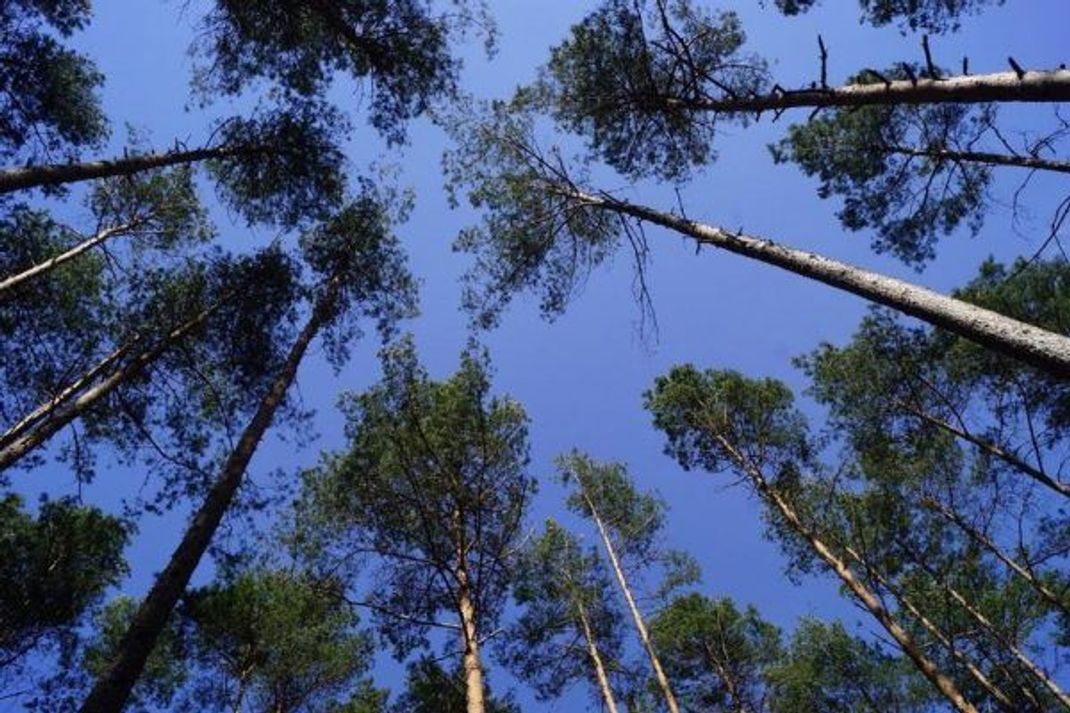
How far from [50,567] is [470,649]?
23.5ft

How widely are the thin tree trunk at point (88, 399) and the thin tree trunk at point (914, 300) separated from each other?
271 inches

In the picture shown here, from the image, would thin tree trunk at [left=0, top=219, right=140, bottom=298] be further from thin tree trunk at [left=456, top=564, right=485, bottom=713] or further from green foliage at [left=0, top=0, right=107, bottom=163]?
thin tree trunk at [left=456, top=564, right=485, bottom=713]

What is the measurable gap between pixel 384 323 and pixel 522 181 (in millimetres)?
3379

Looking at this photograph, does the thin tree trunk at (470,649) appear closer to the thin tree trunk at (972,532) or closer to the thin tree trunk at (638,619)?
the thin tree trunk at (638,619)

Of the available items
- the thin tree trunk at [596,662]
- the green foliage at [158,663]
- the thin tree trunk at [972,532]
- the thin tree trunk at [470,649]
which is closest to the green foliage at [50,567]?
the green foliage at [158,663]

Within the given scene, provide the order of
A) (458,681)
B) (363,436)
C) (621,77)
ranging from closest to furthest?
(621,77), (363,436), (458,681)

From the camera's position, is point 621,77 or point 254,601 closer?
point 621,77

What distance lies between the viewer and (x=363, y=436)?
1159 cm

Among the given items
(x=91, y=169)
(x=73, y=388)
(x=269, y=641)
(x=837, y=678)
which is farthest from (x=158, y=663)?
(x=837, y=678)

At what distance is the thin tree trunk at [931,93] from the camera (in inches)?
216

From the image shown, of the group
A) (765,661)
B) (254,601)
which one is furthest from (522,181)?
(765,661)

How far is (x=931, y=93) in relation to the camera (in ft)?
21.6

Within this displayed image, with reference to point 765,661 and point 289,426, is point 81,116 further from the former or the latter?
point 765,661

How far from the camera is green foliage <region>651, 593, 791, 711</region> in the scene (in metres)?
15.0
